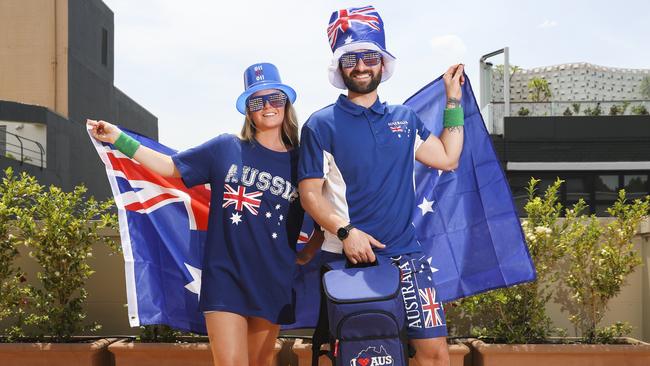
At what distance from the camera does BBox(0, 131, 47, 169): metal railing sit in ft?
76.9

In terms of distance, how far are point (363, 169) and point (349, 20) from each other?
2.50ft

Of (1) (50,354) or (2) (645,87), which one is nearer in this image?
(1) (50,354)

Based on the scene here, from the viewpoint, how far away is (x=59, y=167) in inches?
1048

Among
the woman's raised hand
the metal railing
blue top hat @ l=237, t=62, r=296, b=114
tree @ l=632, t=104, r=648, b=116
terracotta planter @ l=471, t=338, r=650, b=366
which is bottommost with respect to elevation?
terracotta planter @ l=471, t=338, r=650, b=366

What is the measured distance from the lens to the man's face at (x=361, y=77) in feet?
11.5

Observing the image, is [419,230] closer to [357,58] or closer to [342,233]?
[342,233]

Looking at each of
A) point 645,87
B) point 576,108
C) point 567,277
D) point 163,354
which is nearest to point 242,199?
point 163,354

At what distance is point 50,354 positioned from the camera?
5.32 metres

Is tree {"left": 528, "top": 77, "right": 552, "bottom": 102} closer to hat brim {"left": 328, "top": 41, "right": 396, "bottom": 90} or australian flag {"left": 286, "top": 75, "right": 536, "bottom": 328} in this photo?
australian flag {"left": 286, "top": 75, "right": 536, "bottom": 328}

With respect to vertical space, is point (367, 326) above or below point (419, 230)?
below

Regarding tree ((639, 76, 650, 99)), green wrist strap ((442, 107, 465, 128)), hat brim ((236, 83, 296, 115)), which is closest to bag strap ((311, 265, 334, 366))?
hat brim ((236, 83, 296, 115))

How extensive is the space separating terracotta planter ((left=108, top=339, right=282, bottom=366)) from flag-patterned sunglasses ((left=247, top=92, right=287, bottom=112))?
2.15 meters

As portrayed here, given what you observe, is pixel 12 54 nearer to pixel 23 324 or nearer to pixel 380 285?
pixel 23 324

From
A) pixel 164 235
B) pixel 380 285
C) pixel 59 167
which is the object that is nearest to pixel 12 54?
pixel 59 167
